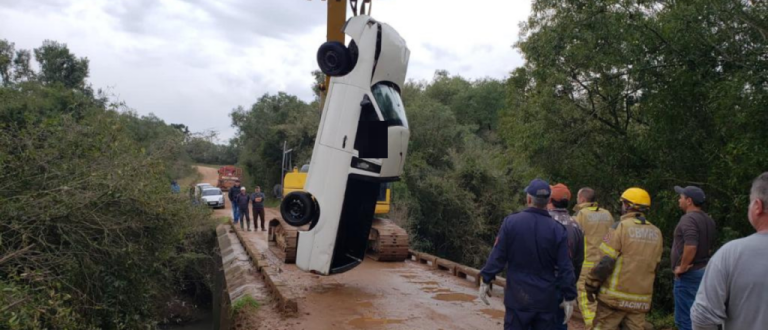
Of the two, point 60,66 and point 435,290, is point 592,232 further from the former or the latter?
point 60,66

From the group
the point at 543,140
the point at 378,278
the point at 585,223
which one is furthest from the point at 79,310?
the point at 543,140

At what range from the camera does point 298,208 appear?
7820mm

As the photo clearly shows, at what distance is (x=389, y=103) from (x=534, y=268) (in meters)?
3.99

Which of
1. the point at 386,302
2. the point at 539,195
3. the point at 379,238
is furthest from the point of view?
the point at 379,238

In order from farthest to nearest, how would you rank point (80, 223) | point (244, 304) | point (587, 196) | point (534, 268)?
point (244, 304) < point (80, 223) < point (587, 196) < point (534, 268)

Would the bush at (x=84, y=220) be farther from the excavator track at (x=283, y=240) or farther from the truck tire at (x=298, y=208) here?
the excavator track at (x=283, y=240)

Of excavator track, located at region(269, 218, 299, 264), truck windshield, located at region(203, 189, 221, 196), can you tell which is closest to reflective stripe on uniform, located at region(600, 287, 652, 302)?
excavator track, located at region(269, 218, 299, 264)

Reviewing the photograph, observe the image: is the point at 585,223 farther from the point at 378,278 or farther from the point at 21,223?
the point at 21,223

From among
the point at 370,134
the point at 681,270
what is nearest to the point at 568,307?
the point at 681,270

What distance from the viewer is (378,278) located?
9945mm

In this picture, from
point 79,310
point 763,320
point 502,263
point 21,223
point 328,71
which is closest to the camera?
point 763,320

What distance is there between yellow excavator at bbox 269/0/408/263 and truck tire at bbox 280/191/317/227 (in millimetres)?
1702

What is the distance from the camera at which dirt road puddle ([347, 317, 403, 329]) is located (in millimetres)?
6785

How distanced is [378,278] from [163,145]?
4.19 meters
